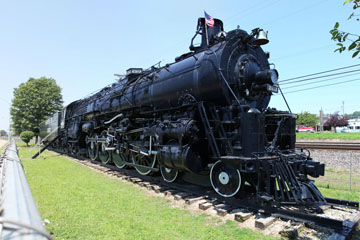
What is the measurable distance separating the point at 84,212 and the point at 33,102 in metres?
39.6

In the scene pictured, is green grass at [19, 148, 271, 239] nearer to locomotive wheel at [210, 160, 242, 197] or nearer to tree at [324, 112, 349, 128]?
locomotive wheel at [210, 160, 242, 197]

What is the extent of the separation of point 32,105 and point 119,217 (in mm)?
40337

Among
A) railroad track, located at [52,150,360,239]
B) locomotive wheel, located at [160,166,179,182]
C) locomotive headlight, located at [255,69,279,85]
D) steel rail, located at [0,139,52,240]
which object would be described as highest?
locomotive headlight, located at [255,69,279,85]

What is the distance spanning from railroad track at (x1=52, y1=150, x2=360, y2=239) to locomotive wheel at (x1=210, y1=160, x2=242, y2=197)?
202mm

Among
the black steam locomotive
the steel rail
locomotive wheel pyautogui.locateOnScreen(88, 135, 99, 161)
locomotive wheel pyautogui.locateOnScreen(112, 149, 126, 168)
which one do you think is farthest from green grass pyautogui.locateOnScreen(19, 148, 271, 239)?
locomotive wheel pyautogui.locateOnScreen(88, 135, 99, 161)

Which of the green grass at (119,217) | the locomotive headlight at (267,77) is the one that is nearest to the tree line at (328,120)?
the locomotive headlight at (267,77)

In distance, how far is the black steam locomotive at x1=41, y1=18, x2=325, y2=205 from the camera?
549 centimetres

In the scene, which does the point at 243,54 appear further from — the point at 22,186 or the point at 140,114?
the point at 22,186

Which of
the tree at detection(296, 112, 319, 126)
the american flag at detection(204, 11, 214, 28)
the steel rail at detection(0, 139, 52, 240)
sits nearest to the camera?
the steel rail at detection(0, 139, 52, 240)

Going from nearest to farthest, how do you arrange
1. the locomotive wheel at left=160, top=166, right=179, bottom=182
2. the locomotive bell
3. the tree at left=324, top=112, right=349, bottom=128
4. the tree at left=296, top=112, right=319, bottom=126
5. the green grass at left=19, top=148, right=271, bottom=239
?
the green grass at left=19, top=148, right=271, bottom=239 → the locomotive bell → the locomotive wheel at left=160, top=166, right=179, bottom=182 → the tree at left=324, top=112, right=349, bottom=128 → the tree at left=296, top=112, right=319, bottom=126

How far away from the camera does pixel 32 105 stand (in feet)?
127

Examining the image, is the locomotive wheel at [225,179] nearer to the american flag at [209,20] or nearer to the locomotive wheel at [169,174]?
the locomotive wheel at [169,174]

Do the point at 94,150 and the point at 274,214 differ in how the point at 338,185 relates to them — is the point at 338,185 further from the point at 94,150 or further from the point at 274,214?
the point at 94,150

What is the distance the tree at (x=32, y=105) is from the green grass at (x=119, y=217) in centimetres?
3599
